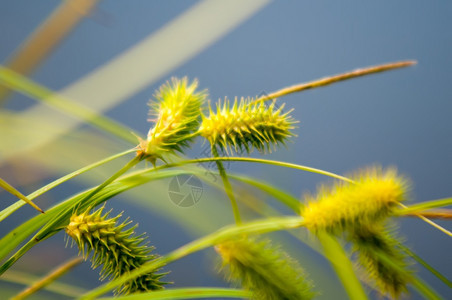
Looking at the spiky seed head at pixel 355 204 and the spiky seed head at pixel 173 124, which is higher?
the spiky seed head at pixel 173 124

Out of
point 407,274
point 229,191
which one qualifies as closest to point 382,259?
point 407,274

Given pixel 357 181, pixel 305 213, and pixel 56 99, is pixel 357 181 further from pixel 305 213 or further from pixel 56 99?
pixel 56 99

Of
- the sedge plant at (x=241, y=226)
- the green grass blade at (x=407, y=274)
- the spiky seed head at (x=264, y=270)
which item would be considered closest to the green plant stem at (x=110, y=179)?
the sedge plant at (x=241, y=226)

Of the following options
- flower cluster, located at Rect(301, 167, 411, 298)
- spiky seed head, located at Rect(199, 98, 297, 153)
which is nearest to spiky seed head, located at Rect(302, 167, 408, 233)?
flower cluster, located at Rect(301, 167, 411, 298)

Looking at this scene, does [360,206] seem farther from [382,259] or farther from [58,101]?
[58,101]

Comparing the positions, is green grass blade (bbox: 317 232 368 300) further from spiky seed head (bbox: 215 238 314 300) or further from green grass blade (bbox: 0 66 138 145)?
green grass blade (bbox: 0 66 138 145)

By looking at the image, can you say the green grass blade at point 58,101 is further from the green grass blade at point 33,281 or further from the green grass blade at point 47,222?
the green grass blade at point 33,281

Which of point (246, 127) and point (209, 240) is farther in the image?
point (246, 127)
